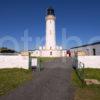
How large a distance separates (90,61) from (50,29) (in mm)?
34065

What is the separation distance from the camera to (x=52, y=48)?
55.1m

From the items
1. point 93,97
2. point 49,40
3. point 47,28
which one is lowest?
point 93,97

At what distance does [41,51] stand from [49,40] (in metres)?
4.15

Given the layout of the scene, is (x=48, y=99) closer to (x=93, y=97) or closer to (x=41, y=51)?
(x=93, y=97)

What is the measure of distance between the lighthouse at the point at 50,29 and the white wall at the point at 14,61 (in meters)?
33.6

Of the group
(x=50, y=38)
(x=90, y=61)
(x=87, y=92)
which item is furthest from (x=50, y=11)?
(x=87, y=92)

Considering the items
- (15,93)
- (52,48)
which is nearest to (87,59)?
(15,93)

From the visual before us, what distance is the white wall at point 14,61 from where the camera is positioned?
2134cm

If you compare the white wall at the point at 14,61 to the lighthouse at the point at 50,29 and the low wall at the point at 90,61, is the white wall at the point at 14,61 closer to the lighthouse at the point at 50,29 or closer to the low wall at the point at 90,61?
the low wall at the point at 90,61

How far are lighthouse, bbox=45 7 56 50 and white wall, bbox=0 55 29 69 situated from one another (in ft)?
110

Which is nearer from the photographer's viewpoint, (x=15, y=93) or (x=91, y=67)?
(x=15, y=93)

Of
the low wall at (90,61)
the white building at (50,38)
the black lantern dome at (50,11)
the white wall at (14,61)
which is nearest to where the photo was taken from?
the white wall at (14,61)

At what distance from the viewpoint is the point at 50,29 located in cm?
5466

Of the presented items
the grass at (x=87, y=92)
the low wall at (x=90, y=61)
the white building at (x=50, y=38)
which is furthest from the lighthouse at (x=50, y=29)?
the grass at (x=87, y=92)
